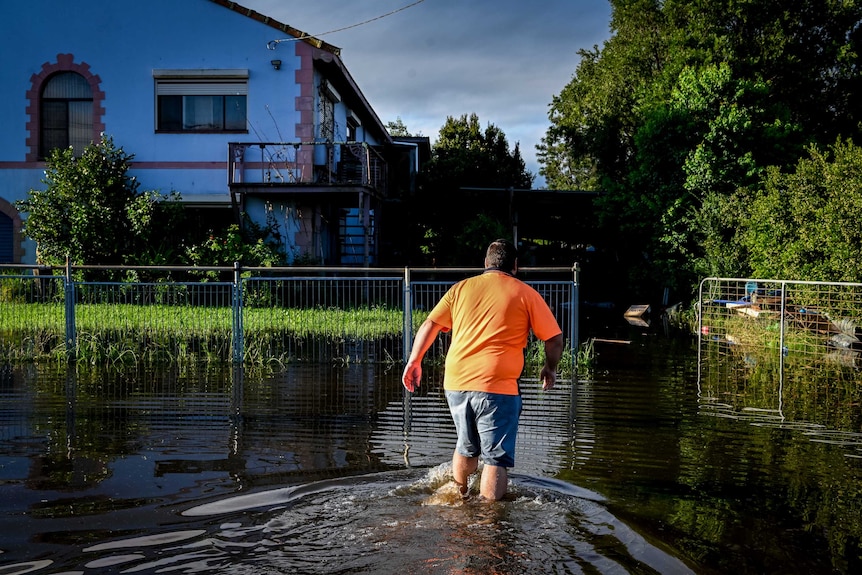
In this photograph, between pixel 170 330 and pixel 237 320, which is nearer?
pixel 237 320

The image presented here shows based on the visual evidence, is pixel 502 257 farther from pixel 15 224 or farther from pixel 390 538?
pixel 15 224

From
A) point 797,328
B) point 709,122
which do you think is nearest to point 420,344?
→ point 797,328

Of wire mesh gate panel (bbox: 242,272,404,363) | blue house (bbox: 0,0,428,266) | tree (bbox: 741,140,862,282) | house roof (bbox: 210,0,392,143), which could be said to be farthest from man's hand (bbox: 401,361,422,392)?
house roof (bbox: 210,0,392,143)

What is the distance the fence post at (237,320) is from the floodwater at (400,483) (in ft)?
5.44

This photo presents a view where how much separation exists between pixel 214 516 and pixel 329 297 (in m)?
8.50

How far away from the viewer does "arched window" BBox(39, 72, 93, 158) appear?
22156mm

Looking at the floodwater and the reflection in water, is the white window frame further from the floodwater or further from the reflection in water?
the reflection in water

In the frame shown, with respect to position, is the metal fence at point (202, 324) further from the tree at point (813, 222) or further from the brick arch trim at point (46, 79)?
the brick arch trim at point (46, 79)

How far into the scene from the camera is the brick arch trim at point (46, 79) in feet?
71.8

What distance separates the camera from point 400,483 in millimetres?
6141

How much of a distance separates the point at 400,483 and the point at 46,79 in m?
19.8

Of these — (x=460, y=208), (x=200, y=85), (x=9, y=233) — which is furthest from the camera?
(x=460, y=208)

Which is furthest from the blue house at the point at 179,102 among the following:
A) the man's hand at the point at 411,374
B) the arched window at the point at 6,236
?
the man's hand at the point at 411,374

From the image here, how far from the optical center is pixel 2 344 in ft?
42.6
